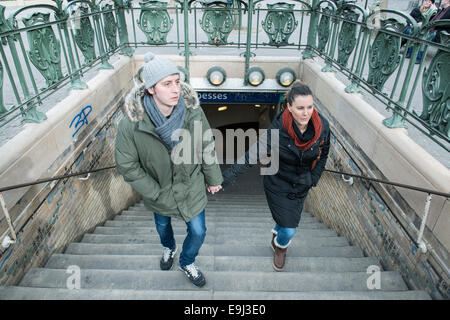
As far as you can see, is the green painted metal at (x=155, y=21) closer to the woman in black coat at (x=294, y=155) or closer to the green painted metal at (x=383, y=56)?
the green painted metal at (x=383, y=56)

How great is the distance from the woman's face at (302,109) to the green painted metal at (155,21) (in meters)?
5.15

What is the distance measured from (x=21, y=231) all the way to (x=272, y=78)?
19.0 ft

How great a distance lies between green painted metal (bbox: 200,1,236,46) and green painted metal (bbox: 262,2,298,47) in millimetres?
763

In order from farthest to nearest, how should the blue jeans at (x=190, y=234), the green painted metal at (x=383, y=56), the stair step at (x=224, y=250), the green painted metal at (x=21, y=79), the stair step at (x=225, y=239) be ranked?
1. the stair step at (x=225, y=239)
2. the stair step at (x=224, y=250)
3. the green painted metal at (x=383, y=56)
4. the green painted metal at (x=21, y=79)
5. the blue jeans at (x=190, y=234)

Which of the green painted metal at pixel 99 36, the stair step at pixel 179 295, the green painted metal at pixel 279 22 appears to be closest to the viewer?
the stair step at pixel 179 295

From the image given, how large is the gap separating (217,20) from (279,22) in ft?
4.34

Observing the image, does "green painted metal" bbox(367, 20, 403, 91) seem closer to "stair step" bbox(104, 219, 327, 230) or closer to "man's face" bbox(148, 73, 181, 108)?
"stair step" bbox(104, 219, 327, 230)

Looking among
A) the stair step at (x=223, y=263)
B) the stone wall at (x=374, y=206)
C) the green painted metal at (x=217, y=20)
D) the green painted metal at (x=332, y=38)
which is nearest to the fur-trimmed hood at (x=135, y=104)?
the stair step at (x=223, y=263)

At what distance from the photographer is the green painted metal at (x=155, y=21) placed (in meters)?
6.39

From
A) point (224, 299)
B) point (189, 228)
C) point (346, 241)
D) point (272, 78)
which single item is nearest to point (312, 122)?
point (189, 228)

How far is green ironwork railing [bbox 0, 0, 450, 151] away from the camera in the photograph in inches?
112

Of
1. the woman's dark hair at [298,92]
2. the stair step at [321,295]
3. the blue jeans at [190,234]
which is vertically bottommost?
the stair step at [321,295]

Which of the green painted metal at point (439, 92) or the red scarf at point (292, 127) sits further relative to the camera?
the green painted metal at point (439, 92)

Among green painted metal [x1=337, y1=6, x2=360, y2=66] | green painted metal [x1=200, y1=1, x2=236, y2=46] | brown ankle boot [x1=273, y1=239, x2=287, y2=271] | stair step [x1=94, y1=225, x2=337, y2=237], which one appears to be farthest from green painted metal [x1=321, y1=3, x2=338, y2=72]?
brown ankle boot [x1=273, y1=239, x2=287, y2=271]
